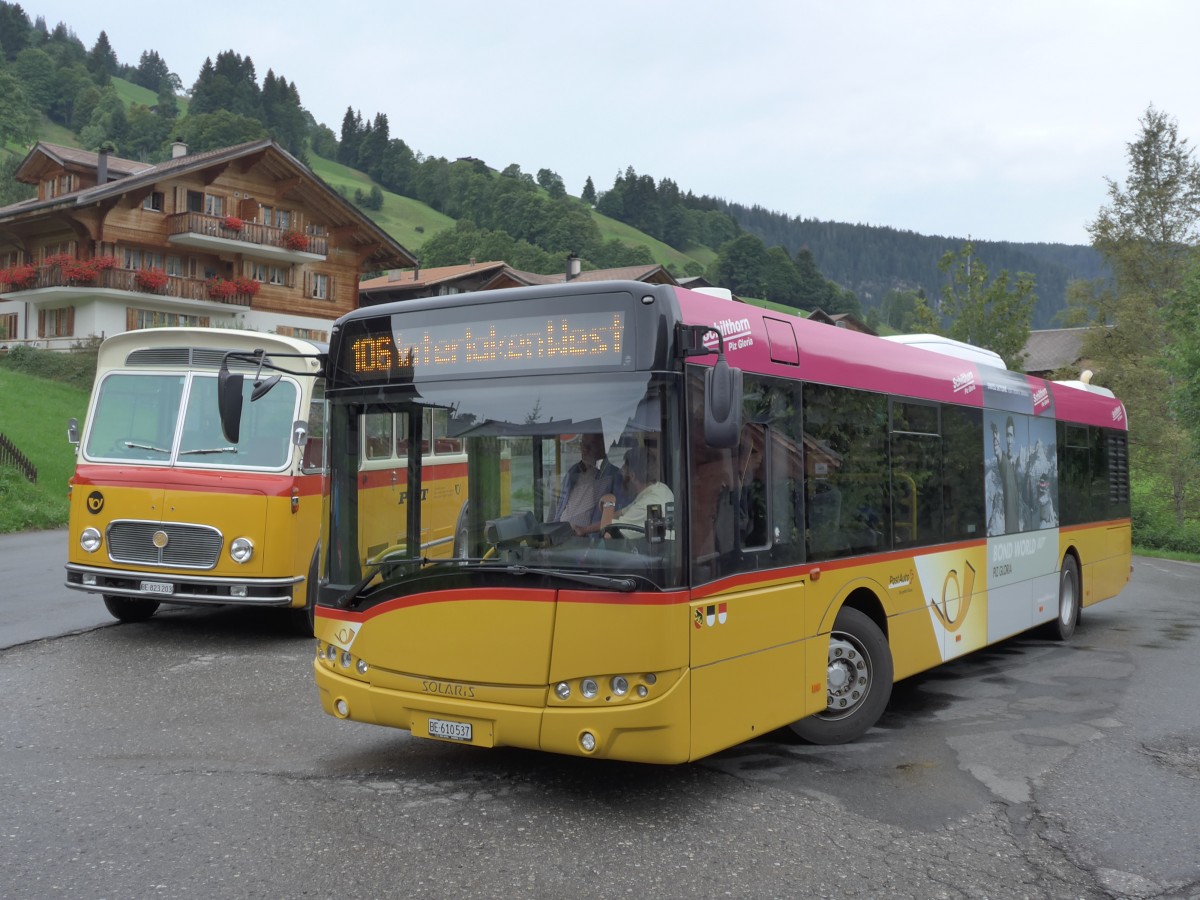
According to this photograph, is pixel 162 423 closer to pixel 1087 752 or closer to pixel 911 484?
pixel 911 484

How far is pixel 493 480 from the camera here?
5.74 m

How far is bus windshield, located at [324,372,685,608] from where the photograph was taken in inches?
217

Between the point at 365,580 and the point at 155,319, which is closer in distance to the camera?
the point at 365,580

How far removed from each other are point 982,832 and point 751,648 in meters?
1.40

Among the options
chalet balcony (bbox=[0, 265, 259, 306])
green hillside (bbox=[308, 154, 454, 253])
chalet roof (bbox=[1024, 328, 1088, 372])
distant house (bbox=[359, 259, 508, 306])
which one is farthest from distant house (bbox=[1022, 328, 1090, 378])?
chalet balcony (bbox=[0, 265, 259, 306])

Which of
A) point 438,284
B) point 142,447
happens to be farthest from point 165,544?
point 438,284

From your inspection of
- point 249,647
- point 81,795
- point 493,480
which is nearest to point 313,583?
point 249,647

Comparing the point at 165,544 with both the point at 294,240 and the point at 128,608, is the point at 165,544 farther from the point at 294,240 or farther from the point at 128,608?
the point at 294,240

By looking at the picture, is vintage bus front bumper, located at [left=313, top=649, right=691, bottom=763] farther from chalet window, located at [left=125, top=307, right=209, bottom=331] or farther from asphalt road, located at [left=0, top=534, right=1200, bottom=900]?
chalet window, located at [left=125, top=307, right=209, bottom=331]

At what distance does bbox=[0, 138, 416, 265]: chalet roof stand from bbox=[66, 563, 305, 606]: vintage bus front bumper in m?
41.0

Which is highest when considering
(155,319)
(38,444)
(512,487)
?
(155,319)

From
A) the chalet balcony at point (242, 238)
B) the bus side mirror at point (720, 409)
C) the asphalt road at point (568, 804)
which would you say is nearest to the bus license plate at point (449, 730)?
the asphalt road at point (568, 804)

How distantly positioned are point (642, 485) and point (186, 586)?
236 inches

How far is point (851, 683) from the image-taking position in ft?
23.8
